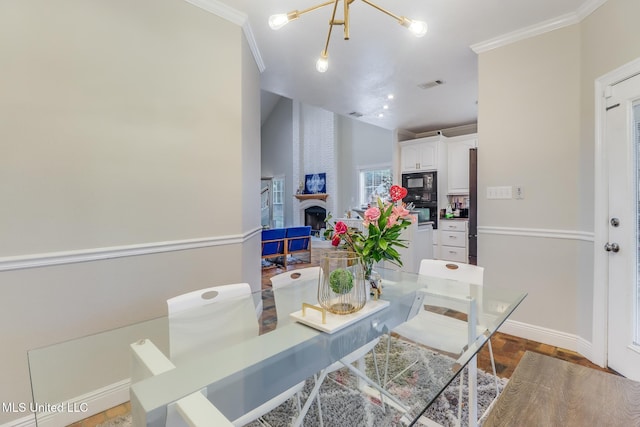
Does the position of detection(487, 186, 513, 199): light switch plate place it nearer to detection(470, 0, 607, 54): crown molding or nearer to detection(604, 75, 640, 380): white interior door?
detection(604, 75, 640, 380): white interior door

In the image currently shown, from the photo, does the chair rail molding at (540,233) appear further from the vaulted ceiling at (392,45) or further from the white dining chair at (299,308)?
the white dining chair at (299,308)

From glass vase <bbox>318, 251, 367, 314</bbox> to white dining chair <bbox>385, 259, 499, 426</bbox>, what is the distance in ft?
0.83

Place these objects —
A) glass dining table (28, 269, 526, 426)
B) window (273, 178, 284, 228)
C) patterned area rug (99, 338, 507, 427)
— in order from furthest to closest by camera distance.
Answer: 1. window (273, 178, 284, 228)
2. patterned area rug (99, 338, 507, 427)
3. glass dining table (28, 269, 526, 426)

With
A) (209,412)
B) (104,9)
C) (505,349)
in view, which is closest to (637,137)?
(505,349)

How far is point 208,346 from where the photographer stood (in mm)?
1276

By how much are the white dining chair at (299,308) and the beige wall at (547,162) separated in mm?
1938

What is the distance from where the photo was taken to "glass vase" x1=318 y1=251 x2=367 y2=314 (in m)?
1.22

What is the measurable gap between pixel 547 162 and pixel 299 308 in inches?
94.4

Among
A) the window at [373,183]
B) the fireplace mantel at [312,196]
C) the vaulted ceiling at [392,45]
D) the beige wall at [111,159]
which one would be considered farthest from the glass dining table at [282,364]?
the fireplace mantel at [312,196]

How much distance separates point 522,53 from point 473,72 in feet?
2.56

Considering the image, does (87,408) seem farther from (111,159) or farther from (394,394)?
(394,394)

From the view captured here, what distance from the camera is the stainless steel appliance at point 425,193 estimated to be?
549 centimetres

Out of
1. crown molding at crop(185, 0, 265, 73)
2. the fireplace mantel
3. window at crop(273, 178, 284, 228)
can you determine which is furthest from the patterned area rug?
window at crop(273, 178, 284, 228)

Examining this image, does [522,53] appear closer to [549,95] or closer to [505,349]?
[549,95]
